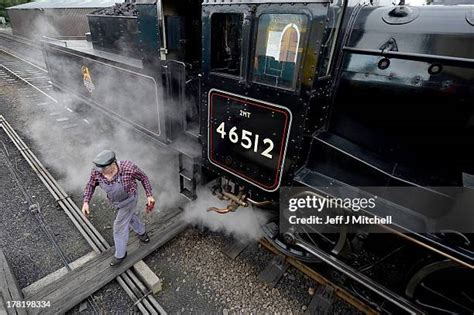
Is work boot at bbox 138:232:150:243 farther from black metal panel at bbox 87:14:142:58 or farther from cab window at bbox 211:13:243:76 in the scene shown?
black metal panel at bbox 87:14:142:58

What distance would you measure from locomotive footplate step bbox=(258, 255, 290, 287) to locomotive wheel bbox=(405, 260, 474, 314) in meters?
1.32

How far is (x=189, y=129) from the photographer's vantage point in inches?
153

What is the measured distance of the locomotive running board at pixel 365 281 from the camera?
2195mm

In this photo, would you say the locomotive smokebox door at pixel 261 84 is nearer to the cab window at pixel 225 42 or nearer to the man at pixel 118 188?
the cab window at pixel 225 42

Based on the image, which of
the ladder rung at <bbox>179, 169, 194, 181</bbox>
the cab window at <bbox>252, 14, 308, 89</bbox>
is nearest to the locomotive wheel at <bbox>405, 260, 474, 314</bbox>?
the cab window at <bbox>252, 14, 308, 89</bbox>

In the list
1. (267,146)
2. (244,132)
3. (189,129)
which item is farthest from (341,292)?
(189,129)

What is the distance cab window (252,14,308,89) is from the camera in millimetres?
2121

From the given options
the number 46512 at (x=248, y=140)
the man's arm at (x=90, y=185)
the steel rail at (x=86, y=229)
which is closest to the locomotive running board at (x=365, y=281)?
the number 46512 at (x=248, y=140)

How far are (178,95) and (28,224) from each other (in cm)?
272

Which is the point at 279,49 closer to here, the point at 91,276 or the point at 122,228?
the point at 122,228

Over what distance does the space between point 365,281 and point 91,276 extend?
2729 mm

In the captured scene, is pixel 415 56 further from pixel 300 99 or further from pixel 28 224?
pixel 28 224

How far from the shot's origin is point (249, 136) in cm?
269
